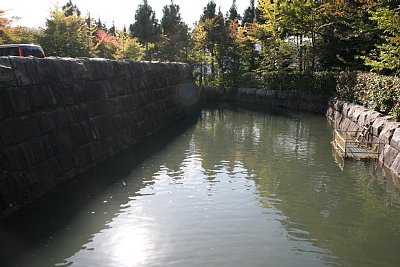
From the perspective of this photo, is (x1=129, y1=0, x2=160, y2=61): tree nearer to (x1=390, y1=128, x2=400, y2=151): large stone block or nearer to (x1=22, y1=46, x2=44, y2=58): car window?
(x1=22, y1=46, x2=44, y2=58): car window

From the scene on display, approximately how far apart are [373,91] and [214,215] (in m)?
10.4

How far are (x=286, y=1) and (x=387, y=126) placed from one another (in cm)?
1655

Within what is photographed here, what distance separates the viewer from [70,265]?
5.84m

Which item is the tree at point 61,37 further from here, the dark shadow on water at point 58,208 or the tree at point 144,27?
the tree at point 144,27

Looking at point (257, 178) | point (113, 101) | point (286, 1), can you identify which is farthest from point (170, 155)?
point (286, 1)

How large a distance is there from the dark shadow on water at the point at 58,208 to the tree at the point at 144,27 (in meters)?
34.4

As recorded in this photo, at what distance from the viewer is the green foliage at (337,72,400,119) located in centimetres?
1263

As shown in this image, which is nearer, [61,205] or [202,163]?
[61,205]

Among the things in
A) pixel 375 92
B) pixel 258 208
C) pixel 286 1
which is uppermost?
pixel 286 1

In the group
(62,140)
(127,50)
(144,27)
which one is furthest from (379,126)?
(144,27)

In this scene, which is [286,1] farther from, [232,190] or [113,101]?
[232,190]

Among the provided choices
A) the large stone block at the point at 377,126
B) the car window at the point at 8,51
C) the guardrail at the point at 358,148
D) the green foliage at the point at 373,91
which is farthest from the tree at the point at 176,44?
the large stone block at the point at 377,126

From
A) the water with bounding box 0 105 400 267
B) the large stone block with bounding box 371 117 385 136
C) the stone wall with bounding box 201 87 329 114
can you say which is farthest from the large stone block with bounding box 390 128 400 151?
the stone wall with bounding box 201 87 329 114

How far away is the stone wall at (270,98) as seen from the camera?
25141mm
